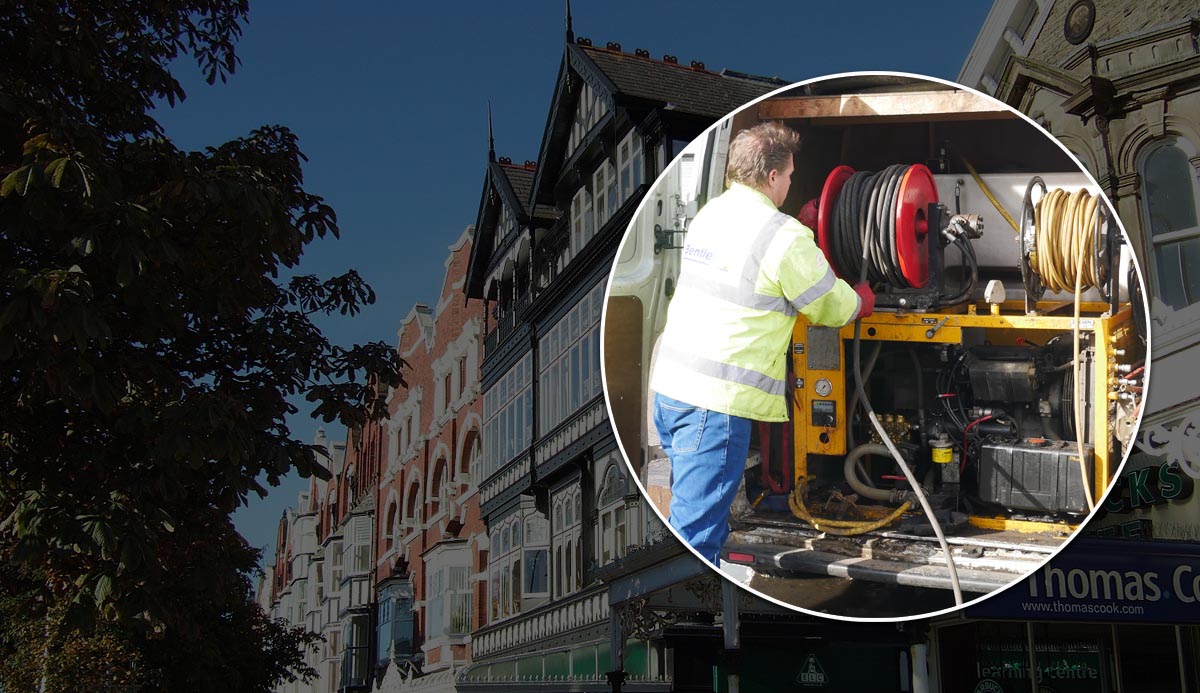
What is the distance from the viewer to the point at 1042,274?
458 centimetres

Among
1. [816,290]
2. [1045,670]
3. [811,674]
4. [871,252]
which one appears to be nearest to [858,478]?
[816,290]

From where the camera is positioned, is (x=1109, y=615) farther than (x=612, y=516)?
No

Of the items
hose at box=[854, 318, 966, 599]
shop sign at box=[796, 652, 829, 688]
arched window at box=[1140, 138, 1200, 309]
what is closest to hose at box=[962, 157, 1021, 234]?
hose at box=[854, 318, 966, 599]

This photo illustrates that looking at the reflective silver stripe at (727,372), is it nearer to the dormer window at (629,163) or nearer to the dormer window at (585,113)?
the dormer window at (629,163)

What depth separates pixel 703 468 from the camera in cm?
479

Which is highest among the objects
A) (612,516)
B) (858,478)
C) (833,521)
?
(612,516)

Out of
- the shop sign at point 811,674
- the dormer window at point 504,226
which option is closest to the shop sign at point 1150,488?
the shop sign at point 811,674

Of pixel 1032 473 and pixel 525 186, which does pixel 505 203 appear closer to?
pixel 525 186

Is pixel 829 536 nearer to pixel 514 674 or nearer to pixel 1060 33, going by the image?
pixel 1060 33

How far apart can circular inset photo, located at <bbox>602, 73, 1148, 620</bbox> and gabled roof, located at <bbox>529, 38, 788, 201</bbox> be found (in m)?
17.2

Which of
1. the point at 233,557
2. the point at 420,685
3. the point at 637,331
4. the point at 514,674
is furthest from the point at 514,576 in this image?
the point at 637,331

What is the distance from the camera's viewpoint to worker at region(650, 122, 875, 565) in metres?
4.59

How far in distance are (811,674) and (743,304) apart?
41.3ft

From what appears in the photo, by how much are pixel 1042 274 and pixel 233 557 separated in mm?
8034
